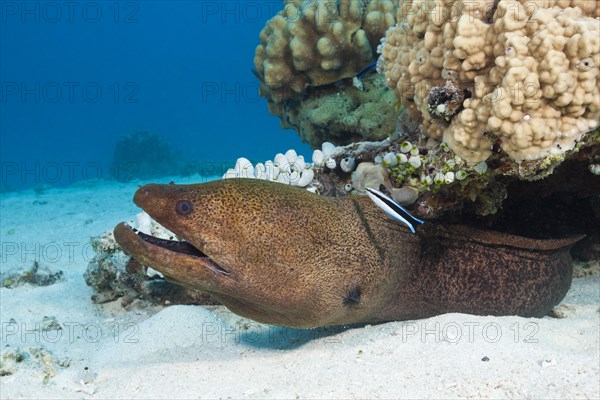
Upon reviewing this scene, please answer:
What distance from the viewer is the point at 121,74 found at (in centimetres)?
13750

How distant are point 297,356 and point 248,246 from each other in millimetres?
972

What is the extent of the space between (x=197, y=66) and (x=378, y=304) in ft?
503

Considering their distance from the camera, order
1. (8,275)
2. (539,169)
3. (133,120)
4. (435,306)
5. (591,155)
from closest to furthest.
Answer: (539,169) → (591,155) → (435,306) → (8,275) → (133,120)

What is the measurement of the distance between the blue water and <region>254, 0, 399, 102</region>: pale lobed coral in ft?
266

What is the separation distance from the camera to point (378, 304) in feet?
10.9

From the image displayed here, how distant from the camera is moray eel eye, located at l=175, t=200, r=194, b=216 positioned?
2.69m

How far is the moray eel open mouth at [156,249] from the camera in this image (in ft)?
8.70

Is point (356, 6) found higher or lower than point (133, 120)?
lower

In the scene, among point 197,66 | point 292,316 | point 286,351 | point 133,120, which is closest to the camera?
point 292,316

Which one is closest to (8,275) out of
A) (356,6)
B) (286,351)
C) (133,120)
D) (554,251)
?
(286,351)

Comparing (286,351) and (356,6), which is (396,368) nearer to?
(286,351)

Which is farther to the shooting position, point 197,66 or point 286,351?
point 197,66

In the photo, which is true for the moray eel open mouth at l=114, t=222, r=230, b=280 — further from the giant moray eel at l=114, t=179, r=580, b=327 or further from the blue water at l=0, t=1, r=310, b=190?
the blue water at l=0, t=1, r=310, b=190

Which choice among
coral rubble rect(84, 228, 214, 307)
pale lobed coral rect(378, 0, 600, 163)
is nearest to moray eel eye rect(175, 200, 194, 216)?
pale lobed coral rect(378, 0, 600, 163)
